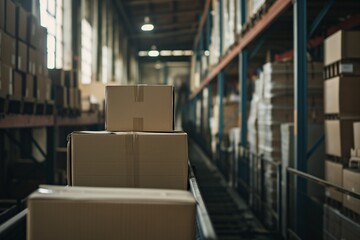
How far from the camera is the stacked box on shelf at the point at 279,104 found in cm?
571

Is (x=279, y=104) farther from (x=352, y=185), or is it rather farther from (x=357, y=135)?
(x=352, y=185)

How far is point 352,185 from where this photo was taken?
3951mm

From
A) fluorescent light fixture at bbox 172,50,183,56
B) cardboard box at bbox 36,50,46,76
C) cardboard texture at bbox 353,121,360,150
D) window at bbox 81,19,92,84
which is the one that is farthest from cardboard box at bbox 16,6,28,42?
fluorescent light fixture at bbox 172,50,183,56

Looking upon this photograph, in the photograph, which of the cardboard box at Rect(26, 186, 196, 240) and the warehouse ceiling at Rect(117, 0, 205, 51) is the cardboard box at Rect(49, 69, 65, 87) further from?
the warehouse ceiling at Rect(117, 0, 205, 51)

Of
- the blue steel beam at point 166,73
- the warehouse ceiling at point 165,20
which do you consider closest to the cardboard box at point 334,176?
the warehouse ceiling at point 165,20

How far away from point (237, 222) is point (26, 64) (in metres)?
3.58

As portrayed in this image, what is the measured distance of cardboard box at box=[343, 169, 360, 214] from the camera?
3812mm

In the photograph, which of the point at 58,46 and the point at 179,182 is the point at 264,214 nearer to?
the point at 179,182

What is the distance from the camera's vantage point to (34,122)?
5625mm

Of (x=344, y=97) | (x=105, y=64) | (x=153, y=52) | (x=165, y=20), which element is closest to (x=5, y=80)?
(x=344, y=97)

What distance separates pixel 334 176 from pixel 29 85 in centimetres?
377

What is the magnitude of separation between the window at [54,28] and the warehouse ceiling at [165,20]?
725cm

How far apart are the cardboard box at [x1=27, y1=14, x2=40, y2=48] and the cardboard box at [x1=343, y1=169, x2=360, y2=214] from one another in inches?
162

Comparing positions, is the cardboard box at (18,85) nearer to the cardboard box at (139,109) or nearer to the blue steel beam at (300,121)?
the cardboard box at (139,109)
